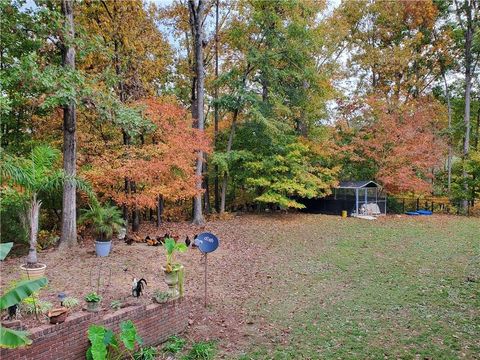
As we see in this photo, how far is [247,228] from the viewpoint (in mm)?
13438

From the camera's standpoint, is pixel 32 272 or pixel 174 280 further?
pixel 32 272

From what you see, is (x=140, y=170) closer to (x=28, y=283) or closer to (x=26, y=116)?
(x=26, y=116)

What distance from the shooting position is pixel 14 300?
296cm

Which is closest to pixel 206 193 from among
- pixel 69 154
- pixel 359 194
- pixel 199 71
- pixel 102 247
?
pixel 199 71

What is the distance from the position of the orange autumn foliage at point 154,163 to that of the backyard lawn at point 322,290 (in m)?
1.64

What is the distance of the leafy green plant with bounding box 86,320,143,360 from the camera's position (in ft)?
12.9

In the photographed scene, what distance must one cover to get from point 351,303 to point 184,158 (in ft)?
24.7

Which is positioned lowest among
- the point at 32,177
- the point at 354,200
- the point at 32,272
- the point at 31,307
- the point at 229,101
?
the point at 32,272

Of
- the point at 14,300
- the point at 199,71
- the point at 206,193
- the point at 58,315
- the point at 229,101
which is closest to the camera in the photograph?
the point at 14,300

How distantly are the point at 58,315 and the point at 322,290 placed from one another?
15.9 feet

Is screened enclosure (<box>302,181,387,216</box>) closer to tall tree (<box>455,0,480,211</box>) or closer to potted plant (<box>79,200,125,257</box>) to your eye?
tall tree (<box>455,0,480,211</box>)

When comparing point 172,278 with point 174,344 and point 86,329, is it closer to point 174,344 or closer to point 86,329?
point 174,344

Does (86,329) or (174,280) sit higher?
(174,280)

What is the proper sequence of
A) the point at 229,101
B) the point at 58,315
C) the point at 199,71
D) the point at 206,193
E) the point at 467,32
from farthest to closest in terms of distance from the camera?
the point at 467,32 → the point at 206,193 → the point at 229,101 → the point at 199,71 → the point at 58,315
